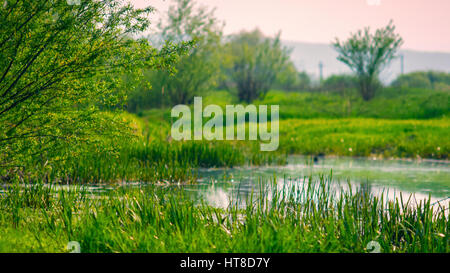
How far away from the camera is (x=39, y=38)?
6531 millimetres

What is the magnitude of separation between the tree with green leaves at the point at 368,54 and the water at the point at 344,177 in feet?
47.4

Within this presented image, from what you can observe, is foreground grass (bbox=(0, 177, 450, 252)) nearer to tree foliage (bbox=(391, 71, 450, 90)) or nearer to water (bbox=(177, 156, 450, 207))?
water (bbox=(177, 156, 450, 207))

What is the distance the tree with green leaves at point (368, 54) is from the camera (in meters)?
28.9

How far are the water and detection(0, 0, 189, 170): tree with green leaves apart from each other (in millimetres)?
2790

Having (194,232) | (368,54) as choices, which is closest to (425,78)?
(368,54)

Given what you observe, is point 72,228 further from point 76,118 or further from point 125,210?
point 76,118

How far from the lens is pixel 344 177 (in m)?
11.9

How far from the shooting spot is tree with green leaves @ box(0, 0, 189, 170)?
6496 mm

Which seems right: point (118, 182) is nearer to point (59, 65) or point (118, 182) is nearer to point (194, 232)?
point (59, 65)

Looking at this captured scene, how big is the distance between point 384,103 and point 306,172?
16.7m

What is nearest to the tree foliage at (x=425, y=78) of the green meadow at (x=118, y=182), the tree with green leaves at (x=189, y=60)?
the tree with green leaves at (x=189, y=60)

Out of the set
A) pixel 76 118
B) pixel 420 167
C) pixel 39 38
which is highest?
pixel 39 38

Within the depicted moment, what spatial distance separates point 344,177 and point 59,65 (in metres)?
7.43

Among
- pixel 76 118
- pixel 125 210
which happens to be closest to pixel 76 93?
pixel 76 118
